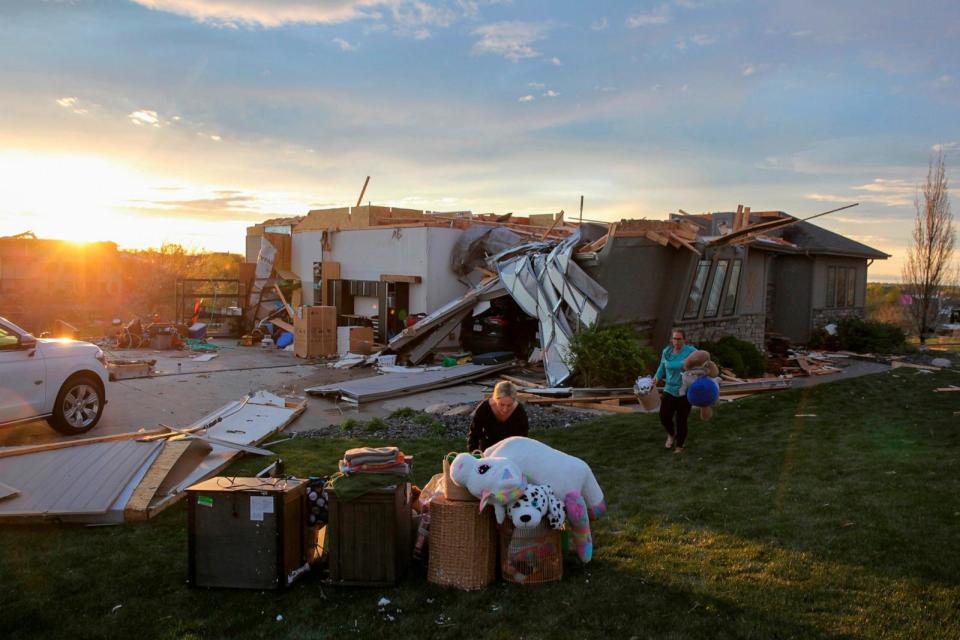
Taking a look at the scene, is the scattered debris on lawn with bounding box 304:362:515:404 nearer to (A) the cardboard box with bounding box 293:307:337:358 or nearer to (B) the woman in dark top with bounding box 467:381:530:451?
(A) the cardboard box with bounding box 293:307:337:358

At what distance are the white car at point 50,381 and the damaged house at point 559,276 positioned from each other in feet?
27.4

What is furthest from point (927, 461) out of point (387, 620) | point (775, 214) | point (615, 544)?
point (775, 214)

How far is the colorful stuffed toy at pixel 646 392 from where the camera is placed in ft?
33.0

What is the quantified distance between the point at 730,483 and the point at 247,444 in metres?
5.82

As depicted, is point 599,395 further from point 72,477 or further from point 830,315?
point 830,315

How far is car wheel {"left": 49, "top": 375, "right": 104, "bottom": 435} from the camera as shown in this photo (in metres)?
9.63

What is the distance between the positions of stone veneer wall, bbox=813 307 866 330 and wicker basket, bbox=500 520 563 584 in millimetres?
21508

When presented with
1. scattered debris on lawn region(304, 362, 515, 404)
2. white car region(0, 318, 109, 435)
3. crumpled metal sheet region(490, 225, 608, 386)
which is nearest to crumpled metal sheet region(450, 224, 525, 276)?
crumpled metal sheet region(490, 225, 608, 386)

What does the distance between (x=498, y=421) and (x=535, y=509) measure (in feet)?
5.22

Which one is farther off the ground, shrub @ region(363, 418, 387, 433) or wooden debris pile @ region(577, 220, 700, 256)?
wooden debris pile @ region(577, 220, 700, 256)

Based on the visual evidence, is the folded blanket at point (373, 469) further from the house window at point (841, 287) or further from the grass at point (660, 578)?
the house window at point (841, 287)

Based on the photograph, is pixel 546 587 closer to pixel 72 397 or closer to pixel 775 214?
pixel 72 397

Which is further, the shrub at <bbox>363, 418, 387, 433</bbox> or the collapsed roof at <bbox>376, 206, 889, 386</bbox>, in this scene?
the collapsed roof at <bbox>376, 206, 889, 386</bbox>

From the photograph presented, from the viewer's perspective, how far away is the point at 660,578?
504 centimetres
